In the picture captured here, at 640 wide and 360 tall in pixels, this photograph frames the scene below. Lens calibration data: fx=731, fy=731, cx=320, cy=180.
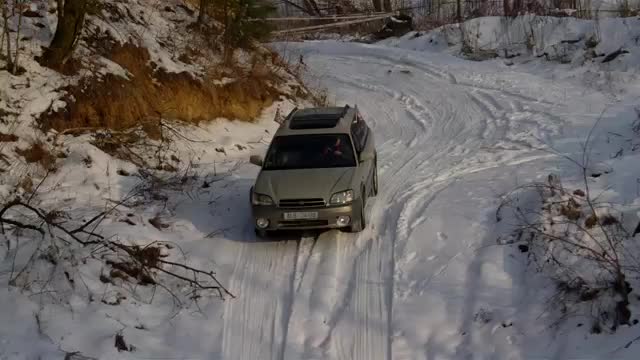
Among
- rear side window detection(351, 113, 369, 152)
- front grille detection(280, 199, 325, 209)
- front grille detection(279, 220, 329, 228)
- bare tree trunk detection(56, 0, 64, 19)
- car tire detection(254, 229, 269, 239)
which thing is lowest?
car tire detection(254, 229, 269, 239)

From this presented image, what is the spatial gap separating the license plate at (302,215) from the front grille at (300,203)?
89 mm

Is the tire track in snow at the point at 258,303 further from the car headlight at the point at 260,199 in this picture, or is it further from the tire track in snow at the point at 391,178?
the car headlight at the point at 260,199

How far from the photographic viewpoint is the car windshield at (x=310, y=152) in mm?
11156

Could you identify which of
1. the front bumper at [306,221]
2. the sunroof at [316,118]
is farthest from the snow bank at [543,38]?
the front bumper at [306,221]

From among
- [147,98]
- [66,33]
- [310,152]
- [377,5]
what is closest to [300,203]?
[310,152]

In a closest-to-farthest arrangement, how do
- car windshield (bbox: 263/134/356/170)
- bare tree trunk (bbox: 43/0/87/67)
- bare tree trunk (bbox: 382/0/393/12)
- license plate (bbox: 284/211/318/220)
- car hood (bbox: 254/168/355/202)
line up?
license plate (bbox: 284/211/318/220) → car hood (bbox: 254/168/355/202) → car windshield (bbox: 263/134/356/170) → bare tree trunk (bbox: 43/0/87/67) → bare tree trunk (bbox: 382/0/393/12)

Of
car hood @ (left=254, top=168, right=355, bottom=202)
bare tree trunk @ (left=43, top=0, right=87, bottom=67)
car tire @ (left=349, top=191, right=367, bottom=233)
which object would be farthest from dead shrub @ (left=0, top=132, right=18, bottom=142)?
A: car tire @ (left=349, top=191, right=367, bottom=233)

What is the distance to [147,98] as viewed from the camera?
15297 mm

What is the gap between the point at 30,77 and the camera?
45.4 ft

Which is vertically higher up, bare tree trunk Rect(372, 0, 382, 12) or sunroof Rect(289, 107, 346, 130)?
sunroof Rect(289, 107, 346, 130)

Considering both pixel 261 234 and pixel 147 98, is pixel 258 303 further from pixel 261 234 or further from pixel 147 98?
pixel 147 98

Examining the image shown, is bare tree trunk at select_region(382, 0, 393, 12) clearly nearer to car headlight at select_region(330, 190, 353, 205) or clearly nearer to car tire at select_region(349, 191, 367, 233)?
car tire at select_region(349, 191, 367, 233)

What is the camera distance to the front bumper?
10211 mm

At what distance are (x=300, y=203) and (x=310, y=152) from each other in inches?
49.6
